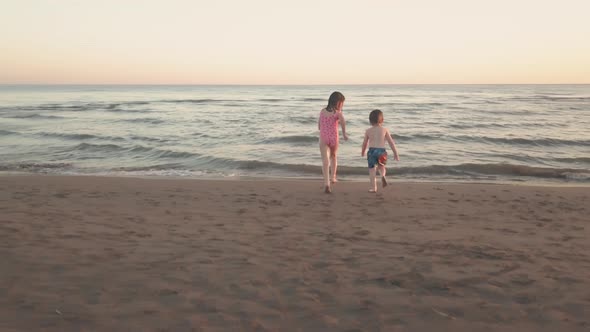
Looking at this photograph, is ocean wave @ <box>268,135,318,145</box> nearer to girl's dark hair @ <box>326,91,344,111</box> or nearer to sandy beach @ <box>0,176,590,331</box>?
girl's dark hair @ <box>326,91,344,111</box>

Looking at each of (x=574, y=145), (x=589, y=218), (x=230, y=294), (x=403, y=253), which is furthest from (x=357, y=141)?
(x=230, y=294)

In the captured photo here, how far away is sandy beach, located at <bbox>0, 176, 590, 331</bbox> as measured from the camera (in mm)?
2949

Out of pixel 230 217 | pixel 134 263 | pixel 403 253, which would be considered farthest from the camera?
pixel 230 217

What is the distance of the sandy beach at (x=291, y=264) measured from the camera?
2.95 m

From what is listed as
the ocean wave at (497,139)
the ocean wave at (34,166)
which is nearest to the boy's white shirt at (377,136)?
the ocean wave at (34,166)

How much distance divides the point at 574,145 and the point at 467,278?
45.1 ft

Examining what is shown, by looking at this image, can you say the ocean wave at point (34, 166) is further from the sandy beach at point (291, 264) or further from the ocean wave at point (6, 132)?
the ocean wave at point (6, 132)

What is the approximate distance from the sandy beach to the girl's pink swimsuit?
127cm

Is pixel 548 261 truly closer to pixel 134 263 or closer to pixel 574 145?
pixel 134 263

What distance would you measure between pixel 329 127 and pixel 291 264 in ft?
13.3

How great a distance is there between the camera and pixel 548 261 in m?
4.06

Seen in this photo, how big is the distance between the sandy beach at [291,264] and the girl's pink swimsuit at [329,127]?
1.27 m

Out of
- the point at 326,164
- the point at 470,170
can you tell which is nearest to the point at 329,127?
the point at 326,164

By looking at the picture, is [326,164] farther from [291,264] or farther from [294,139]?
[294,139]
